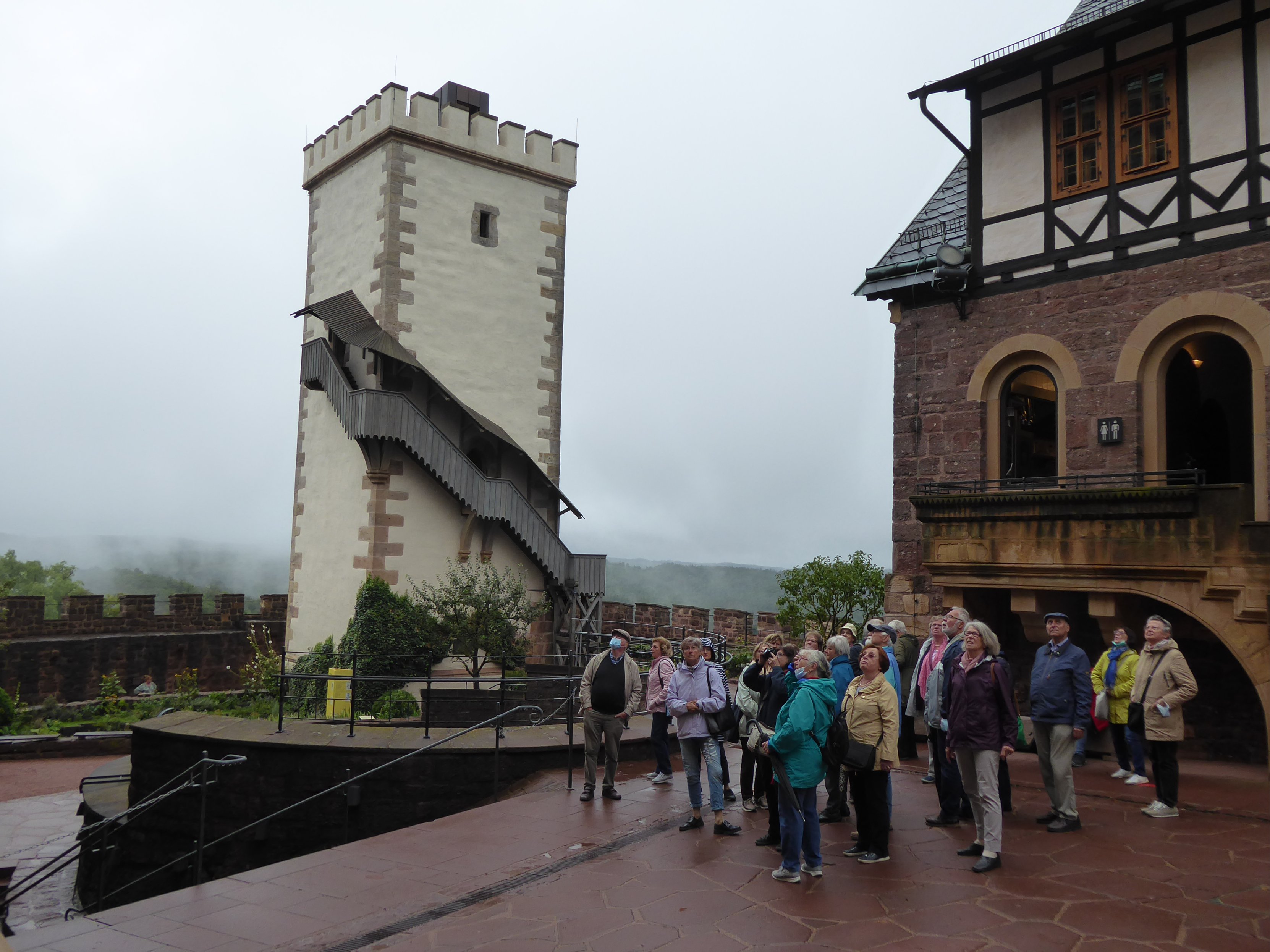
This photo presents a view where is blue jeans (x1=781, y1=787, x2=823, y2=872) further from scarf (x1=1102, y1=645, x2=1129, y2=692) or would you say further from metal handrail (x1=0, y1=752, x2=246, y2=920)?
metal handrail (x1=0, y1=752, x2=246, y2=920)

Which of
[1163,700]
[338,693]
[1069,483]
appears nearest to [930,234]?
[1069,483]

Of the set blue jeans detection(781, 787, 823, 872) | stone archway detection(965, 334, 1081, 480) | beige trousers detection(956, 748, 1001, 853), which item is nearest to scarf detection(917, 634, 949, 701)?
beige trousers detection(956, 748, 1001, 853)

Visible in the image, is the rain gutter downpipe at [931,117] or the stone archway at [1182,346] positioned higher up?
the rain gutter downpipe at [931,117]

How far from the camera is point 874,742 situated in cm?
739

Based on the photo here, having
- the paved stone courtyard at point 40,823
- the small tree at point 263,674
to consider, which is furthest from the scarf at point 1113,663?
the small tree at point 263,674

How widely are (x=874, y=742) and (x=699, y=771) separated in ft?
6.49

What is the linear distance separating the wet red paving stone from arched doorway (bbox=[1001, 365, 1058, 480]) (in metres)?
5.02

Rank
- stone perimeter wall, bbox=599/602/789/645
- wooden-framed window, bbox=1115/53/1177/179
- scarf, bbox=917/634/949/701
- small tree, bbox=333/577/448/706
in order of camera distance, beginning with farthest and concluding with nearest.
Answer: stone perimeter wall, bbox=599/602/789/645 → small tree, bbox=333/577/448/706 → wooden-framed window, bbox=1115/53/1177/179 → scarf, bbox=917/634/949/701

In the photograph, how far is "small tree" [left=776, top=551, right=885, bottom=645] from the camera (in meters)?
15.8

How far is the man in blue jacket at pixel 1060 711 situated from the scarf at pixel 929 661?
1.09 m

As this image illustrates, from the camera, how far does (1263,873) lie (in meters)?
7.10

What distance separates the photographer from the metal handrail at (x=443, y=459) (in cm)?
1978

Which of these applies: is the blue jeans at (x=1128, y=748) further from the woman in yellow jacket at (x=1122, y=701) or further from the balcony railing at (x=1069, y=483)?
the balcony railing at (x=1069, y=483)

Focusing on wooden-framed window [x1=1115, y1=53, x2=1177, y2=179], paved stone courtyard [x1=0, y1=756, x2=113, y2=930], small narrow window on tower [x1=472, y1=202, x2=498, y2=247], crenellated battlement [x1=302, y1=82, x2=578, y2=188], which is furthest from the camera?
small narrow window on tower [x1=472, y1=202, x2=498, y2=247]
